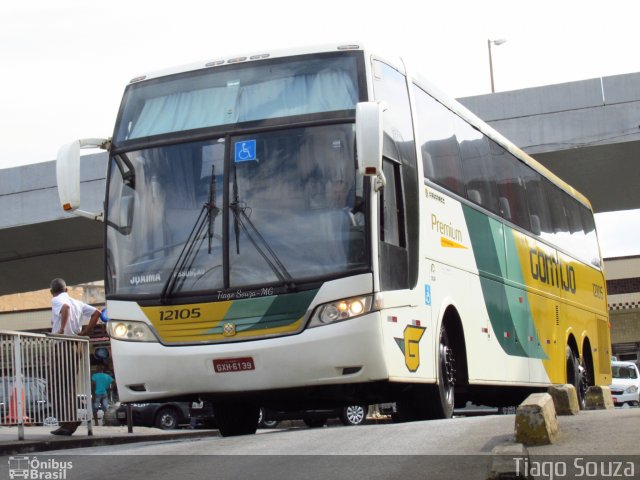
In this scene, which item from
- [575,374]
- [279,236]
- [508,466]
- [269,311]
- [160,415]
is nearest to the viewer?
[508,466]

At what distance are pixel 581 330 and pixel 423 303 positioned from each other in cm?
923

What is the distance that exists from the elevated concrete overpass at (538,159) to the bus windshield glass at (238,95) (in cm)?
1460

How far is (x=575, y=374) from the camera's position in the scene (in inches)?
754

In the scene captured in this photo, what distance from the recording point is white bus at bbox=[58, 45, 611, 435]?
413 inches

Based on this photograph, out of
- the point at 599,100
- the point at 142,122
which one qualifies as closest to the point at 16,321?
the point at 599,100

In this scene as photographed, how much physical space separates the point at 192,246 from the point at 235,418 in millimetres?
2971

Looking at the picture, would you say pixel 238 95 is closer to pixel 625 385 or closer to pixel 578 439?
pixel 578 439

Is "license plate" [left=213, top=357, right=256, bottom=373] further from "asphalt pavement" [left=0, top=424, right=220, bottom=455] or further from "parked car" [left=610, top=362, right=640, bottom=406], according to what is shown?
"parked car" [left=610, top=362, right=640, bottom=406]

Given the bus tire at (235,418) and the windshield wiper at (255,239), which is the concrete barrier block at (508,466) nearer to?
the windshield wiper at (255,239)

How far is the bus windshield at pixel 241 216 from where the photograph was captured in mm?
10609

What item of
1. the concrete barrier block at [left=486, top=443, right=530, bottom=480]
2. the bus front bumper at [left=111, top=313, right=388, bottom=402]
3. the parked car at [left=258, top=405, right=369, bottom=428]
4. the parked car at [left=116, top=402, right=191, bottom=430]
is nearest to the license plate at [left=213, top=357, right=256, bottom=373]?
the bus front bumper at [left=111, top=313, right=388, bottom=402]

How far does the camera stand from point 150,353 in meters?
10.9

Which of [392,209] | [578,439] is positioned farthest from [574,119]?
[578,439]

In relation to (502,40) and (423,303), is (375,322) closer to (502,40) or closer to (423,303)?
(423,303)
